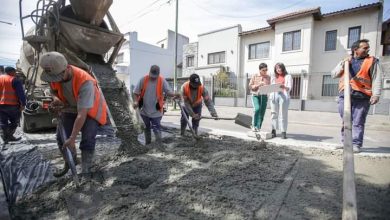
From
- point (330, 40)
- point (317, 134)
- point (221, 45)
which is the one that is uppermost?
point (221, 45)

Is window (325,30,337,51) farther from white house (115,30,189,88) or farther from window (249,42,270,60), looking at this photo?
white house (115,30,189,88)

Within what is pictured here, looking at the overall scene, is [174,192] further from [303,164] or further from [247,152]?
[303,164]

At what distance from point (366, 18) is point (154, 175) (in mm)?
16080

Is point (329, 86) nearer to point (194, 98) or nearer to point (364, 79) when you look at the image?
point (364, 79)

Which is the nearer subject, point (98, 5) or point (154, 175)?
point (154, 175)

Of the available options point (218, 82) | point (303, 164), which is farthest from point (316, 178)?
point (218, 82)

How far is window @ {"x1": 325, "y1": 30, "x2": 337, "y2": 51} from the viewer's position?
50.1 ft

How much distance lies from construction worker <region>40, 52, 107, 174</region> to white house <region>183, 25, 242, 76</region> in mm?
17347

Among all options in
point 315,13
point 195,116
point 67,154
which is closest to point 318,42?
Answer: point 315,13

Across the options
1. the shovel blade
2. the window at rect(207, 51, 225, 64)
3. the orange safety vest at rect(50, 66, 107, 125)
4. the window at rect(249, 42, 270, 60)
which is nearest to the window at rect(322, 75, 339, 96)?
the window at rect(249, 42, 270, 60)

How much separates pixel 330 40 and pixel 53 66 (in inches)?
653

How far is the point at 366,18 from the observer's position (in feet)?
46.4

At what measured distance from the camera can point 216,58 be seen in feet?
69.2

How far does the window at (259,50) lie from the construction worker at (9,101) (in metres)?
15.9
